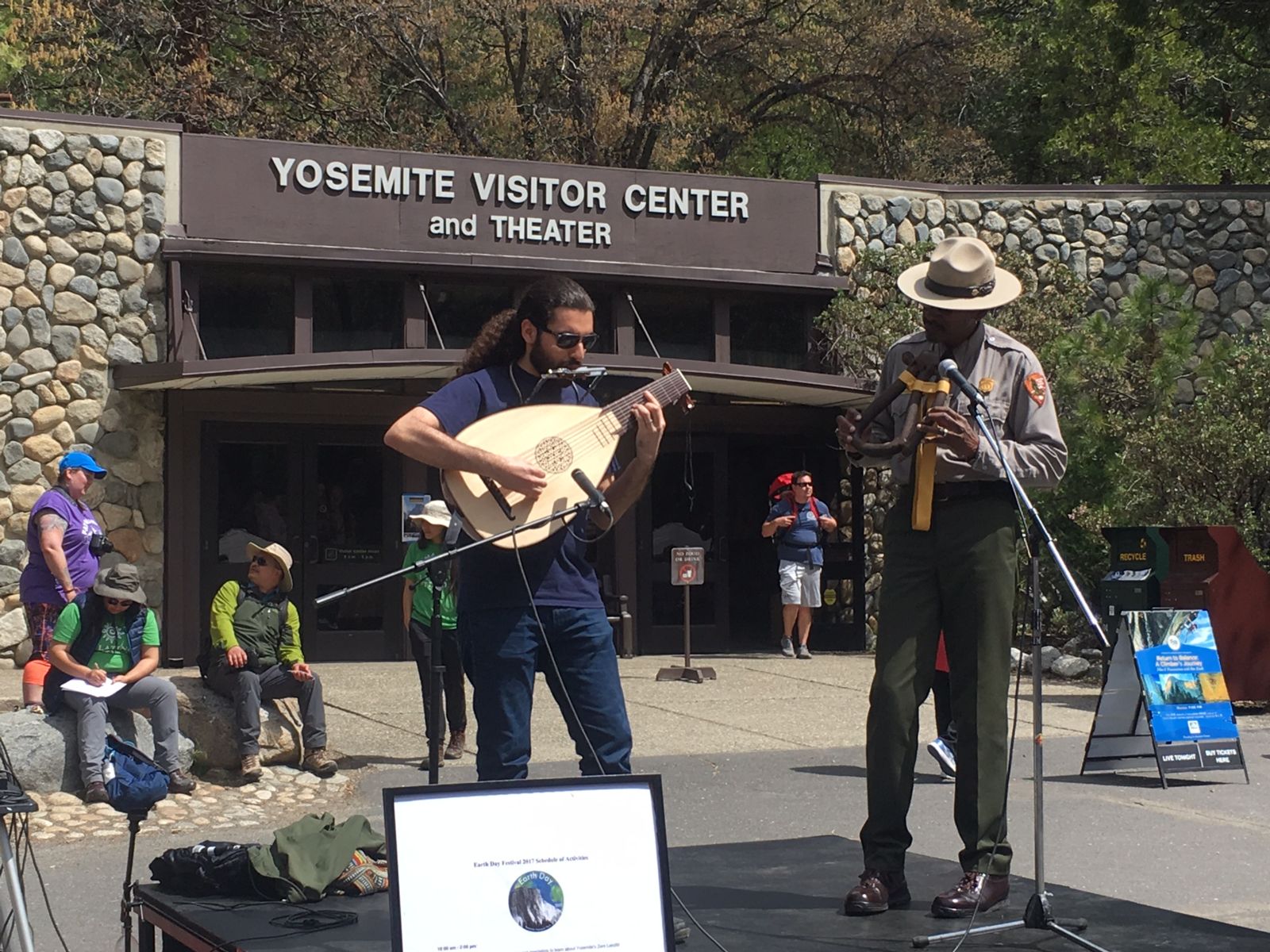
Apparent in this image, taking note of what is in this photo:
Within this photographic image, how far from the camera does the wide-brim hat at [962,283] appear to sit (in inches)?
195

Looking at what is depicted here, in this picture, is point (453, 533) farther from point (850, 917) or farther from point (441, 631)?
point (441, 631)

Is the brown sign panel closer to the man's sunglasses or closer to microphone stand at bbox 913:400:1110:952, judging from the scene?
the man's sunglasses

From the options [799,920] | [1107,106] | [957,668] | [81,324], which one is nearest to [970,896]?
[799,920]

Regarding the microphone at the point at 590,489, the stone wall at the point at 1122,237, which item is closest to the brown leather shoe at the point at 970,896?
the microphone at the point at 590,489

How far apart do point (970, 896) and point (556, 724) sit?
6.35 meters

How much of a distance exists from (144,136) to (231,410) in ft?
8.50

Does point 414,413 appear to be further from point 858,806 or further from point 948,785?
point 948,785

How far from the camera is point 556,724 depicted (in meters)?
10.9

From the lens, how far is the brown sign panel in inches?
581

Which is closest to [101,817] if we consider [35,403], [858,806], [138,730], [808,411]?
[138,730]

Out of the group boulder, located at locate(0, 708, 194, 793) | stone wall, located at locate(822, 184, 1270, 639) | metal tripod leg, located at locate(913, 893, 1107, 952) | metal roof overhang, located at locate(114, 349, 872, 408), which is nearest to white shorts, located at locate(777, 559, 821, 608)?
metal roof overhang, located at locate(114, 349, 872, 408)

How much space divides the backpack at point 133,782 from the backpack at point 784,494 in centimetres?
914

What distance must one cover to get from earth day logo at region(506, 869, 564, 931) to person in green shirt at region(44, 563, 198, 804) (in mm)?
4937

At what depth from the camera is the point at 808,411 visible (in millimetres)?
17219
